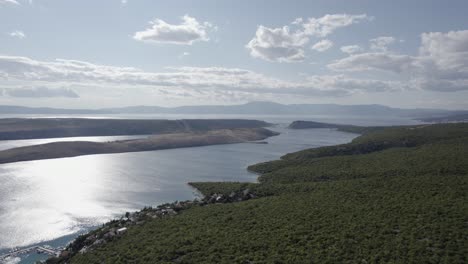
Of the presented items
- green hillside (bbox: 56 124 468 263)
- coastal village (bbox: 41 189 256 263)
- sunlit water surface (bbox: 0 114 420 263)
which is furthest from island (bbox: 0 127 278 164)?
green hillside (bbox: 56 124 468 263)

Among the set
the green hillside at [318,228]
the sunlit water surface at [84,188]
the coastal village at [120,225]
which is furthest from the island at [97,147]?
the green hillside at [318,228]

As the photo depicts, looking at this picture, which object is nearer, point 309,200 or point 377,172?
point 309,200

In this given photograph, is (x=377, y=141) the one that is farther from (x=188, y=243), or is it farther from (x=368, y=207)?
(x=188, y=243)

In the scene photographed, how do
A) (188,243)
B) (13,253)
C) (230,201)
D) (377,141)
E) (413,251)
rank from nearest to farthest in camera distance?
(413,251) < (188,243) < (13,253) < (230,201) < (377,141)

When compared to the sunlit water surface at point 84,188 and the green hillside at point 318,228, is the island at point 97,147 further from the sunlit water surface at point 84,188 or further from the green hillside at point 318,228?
the green hillside at point 318,228

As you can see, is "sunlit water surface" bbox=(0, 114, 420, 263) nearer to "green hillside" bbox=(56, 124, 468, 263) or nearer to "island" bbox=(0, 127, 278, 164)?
"island" bbox=(0, 127, 278, 164)

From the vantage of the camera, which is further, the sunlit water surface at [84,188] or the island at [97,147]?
the island at [97,147]

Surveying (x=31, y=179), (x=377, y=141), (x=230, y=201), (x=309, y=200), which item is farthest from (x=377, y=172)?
(x=31, y=179)
